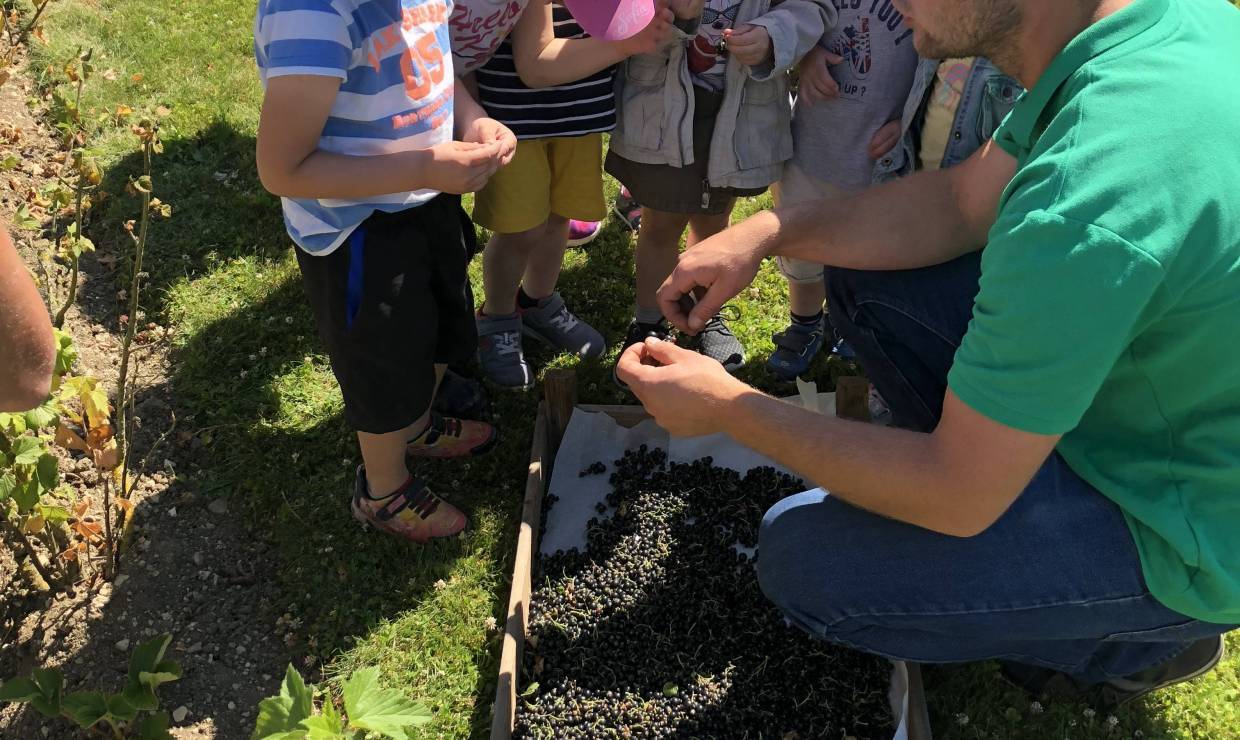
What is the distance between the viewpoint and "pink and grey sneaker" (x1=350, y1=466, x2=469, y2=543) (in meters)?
2.75

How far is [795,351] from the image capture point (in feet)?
10.9

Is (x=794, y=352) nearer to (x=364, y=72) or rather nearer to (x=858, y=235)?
(x=858, y=235)

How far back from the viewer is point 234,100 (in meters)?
4.49

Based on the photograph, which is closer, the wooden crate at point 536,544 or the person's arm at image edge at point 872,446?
the person's arm at image edge at point 872,446

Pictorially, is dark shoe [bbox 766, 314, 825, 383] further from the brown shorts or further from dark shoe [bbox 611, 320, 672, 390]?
the brown shorts

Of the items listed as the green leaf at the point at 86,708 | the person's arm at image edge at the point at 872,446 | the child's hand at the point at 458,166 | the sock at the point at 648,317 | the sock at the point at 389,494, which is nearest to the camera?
the person's arm at image edge at the point at 872,446

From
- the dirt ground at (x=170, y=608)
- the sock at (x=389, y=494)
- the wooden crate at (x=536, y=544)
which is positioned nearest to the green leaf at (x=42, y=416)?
the dirt ground at (x=170, y=608)

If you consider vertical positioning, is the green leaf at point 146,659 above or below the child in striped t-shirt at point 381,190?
below

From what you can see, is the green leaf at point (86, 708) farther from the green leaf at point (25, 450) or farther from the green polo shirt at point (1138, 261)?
the green polo shirt at point (1138, 261)

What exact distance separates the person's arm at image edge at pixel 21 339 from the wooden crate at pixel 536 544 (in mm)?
1170

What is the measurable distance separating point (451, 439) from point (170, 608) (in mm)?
919

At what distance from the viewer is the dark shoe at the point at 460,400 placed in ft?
10.4

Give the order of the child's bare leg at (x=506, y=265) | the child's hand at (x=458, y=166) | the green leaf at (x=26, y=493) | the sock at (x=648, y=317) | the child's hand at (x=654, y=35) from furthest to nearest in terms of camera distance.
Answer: the sock at (x=648, y=317)
the child's bare leg at (x=506, y=265)
the child's hand at (x=654, y=35)
the child's hand at (x=458, y=166)
the green leaf at (x=26, y=493)

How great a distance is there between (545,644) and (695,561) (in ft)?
1.56
